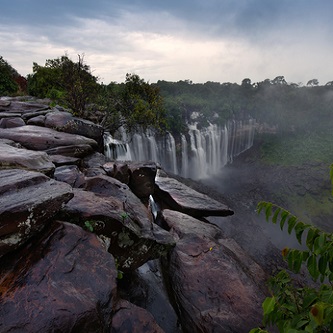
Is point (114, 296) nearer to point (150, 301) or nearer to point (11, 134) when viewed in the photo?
point (150, 301)

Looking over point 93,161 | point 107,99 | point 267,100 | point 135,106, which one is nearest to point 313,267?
point 93,161

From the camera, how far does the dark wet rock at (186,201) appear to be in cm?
933

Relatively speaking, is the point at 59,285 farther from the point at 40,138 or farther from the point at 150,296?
the point at 40,138

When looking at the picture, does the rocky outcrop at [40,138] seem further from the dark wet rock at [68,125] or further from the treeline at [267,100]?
the treeline at [267,100]

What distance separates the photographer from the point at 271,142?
167 feet

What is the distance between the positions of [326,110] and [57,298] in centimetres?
6706

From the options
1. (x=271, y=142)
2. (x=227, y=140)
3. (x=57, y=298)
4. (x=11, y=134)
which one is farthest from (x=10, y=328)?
(x=271, y=142)

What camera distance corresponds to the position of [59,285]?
3488 mm

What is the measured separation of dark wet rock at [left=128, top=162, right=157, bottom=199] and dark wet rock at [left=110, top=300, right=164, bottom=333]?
5725 mm

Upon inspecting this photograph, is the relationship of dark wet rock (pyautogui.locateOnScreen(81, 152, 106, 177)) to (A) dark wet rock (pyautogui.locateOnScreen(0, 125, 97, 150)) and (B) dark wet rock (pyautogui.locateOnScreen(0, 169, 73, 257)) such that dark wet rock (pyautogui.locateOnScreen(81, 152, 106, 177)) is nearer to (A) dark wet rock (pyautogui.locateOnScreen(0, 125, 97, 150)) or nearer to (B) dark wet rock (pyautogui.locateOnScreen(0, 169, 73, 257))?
(A) dark wet rock (pyautogui.locateOnScreen(0, 125, 97, 150))

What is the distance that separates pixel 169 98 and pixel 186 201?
40.1 meters

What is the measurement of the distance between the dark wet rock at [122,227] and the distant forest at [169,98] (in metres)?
10.9

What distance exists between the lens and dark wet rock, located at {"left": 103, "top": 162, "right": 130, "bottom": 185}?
8875 mm

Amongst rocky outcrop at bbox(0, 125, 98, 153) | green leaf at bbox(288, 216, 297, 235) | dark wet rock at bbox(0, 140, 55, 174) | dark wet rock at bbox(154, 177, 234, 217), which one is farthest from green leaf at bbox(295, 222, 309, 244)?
rocky outcrop at bbox(0, 125, 98, 153)
